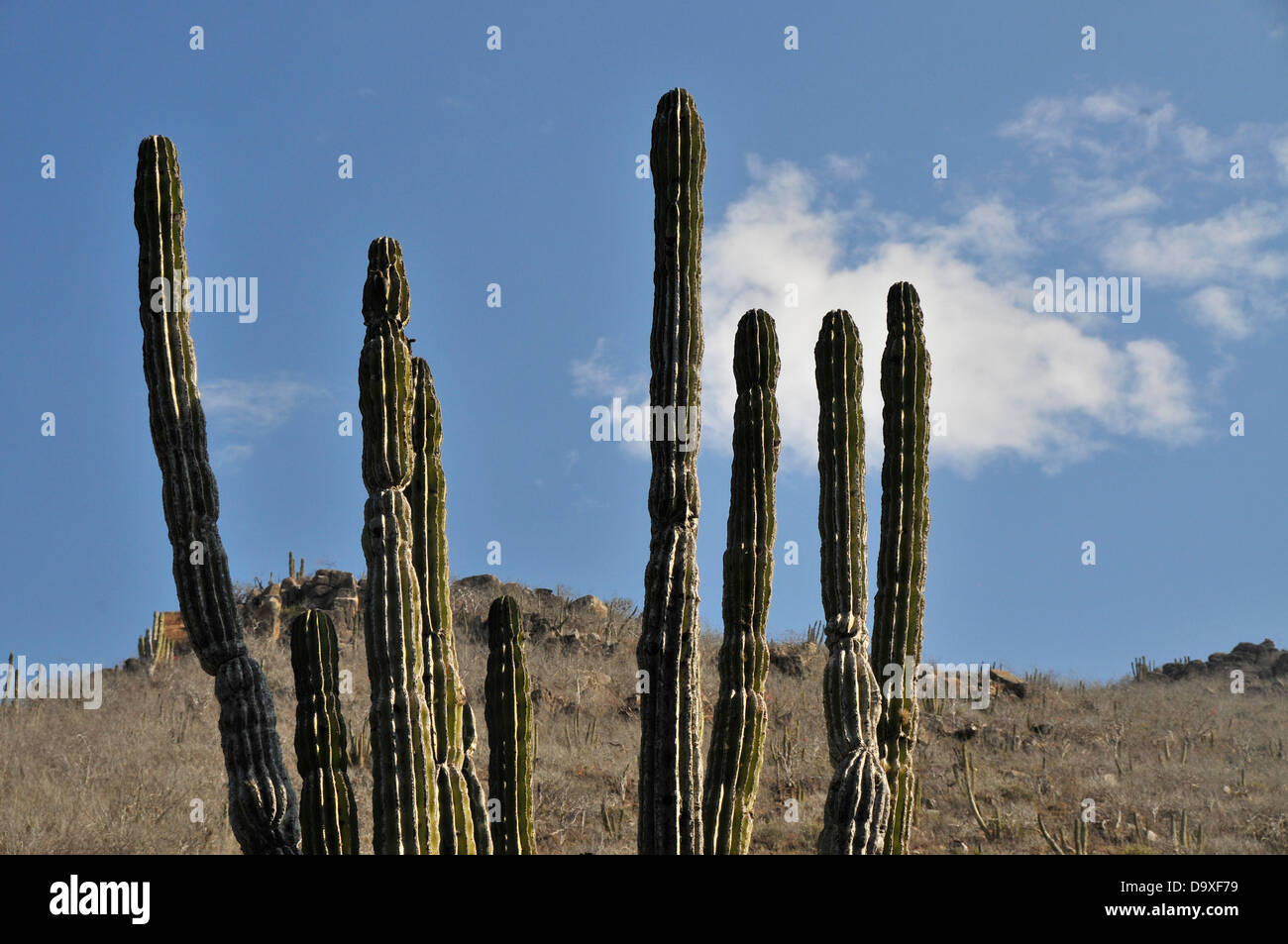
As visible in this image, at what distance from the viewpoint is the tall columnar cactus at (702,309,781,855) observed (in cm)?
1047

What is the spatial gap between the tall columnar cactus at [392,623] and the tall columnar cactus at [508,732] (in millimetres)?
1285

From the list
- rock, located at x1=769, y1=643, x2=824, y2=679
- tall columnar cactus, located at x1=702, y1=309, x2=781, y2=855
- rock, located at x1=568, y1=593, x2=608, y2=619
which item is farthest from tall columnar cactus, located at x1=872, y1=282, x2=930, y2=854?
rock, located at x1=568, y1=593, x2=608, y2=619

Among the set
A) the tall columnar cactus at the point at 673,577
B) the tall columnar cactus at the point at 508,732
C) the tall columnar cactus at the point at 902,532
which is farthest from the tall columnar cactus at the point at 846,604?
the tall columnar cactus at the point at 508,732

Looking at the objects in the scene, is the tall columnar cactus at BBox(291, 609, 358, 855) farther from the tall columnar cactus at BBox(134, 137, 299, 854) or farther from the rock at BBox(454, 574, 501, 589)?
the rock at BBox(454, 574, 501, 589)

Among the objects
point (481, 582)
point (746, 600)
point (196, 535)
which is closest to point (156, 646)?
point (481, 582)

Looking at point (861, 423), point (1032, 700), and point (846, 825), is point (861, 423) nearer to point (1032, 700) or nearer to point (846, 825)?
point (846, 825)

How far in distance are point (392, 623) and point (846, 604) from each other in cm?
362

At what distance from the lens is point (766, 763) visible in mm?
19078

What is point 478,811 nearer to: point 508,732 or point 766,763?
point 508,732

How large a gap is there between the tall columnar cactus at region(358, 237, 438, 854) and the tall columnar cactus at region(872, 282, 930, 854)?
155 inches

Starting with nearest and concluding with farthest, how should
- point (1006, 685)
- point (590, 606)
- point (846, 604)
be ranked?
1. point (846, 604)
2. point (1006, 685)
3. point (590, 606)
